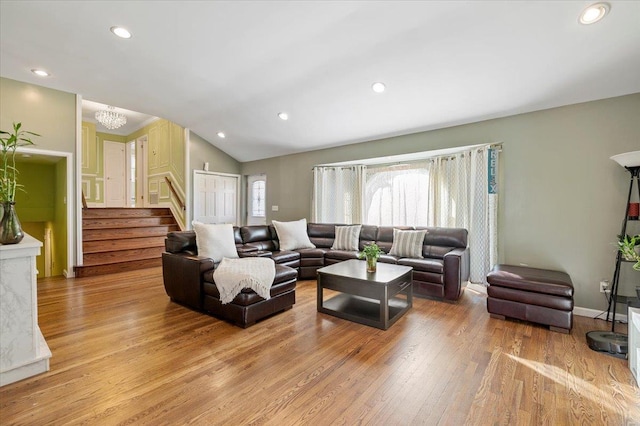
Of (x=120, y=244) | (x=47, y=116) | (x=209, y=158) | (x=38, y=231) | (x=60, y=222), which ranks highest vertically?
(x=47, y=116)

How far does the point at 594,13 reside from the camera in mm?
2227

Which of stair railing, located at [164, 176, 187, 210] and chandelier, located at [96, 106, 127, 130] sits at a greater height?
chandelier, located at [96, 106, 127, 130]

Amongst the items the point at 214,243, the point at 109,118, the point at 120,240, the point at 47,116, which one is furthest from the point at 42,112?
the point at 214,243

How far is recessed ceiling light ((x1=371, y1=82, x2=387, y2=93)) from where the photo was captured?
3.49 m

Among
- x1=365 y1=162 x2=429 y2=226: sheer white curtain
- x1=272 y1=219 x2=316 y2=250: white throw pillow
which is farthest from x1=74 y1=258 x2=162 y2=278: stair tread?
x1=365 y1=162 x2=429 y2=226: sheer white curtain

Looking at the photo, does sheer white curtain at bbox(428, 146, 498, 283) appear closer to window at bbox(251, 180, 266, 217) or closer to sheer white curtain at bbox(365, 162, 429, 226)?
sheer white curtain at bbox(365, 162, 429, 226)

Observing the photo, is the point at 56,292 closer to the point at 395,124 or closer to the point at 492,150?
the point at 395,124

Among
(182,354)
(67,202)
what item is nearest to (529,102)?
(182,354)

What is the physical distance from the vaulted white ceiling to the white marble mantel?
90.4 inches

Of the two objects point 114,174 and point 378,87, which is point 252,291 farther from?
point 114,174

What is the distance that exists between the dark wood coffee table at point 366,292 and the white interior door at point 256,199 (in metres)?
3.93

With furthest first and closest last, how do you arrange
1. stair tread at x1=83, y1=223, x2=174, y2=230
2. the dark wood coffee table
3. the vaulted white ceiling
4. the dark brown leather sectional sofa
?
1. stair tread at x1=83, y1=223, x2=174, y2=230
2. the dark brown leather sectional sofa
3. the dark wood coffee table
4. the vaulted white ceiling

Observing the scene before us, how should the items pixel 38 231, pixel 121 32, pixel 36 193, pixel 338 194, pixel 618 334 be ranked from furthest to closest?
pixel 338 194
pixel 38 231
pixel 36 193
pixel 121 32
pixel 618 334

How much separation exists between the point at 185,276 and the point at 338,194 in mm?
3312
